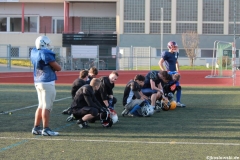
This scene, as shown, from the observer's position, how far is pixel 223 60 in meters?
29.2

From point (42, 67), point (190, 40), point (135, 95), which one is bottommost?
point (135, 95)

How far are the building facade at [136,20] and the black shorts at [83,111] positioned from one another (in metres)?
37.4

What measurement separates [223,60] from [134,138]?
2184cm

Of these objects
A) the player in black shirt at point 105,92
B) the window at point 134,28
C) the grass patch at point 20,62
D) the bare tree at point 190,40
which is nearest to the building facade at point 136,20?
the window at point 134,28

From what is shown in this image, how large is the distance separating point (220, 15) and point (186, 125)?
39.4 meters

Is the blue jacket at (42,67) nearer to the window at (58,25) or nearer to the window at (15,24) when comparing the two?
the window at (58,25)

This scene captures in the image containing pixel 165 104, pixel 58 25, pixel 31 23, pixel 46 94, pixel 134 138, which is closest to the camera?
pixel 134 138

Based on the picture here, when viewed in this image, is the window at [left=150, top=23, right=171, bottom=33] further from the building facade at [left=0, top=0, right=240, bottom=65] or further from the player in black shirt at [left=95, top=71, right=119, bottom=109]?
the player in black shirt at [left=95, top=71, right=119, bottom=109]

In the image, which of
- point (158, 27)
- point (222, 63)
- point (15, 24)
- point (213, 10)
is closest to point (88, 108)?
point (222, 63)

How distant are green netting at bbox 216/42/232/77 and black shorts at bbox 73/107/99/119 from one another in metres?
19.3

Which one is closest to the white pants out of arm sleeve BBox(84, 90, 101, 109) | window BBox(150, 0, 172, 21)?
arm sleeve BBox(84, 90, 101, 109)

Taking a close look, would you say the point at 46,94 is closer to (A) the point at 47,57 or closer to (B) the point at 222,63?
(A) the point at 47,57

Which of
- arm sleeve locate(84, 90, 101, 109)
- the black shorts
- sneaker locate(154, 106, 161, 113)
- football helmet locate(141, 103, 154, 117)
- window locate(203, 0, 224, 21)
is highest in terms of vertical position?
window locate(203, 0, 224, 21)

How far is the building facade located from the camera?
1870 inches
